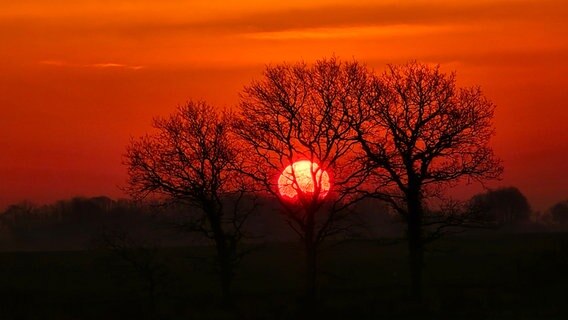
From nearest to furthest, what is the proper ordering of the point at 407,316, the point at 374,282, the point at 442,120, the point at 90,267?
the point at 407,316, the point at 442,120, the point at 374,282, the point at 90,267

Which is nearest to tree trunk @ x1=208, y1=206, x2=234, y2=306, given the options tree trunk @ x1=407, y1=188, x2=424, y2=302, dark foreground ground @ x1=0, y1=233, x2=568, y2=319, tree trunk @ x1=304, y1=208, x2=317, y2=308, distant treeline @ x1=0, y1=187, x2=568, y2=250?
dark foreground ground @ x1=0, y1=233, x2=568, y2=319

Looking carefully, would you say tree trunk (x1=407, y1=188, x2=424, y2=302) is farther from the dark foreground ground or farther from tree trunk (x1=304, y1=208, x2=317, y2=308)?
tree trunk (x1=304, y1=208, x2=317, y2=308)

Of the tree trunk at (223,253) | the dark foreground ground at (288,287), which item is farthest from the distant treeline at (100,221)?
the tree trunk at (223,253)

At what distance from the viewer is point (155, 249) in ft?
118

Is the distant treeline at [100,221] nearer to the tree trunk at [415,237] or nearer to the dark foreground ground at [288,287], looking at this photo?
the dark foreground ground at [288,287]

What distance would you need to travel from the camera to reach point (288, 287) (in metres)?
50.9

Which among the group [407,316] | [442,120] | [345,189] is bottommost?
[407,316]

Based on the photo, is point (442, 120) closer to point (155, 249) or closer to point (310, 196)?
point (310, 196)

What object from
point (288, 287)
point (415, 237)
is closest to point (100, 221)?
point (288, 287)

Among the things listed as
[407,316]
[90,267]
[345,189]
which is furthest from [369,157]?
[90,267]

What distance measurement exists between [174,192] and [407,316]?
39.2 ft

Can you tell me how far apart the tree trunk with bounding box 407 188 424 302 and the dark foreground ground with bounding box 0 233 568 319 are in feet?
3.00

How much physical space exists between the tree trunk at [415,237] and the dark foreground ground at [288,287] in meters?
0.92

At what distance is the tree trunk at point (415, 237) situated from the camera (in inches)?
1500
